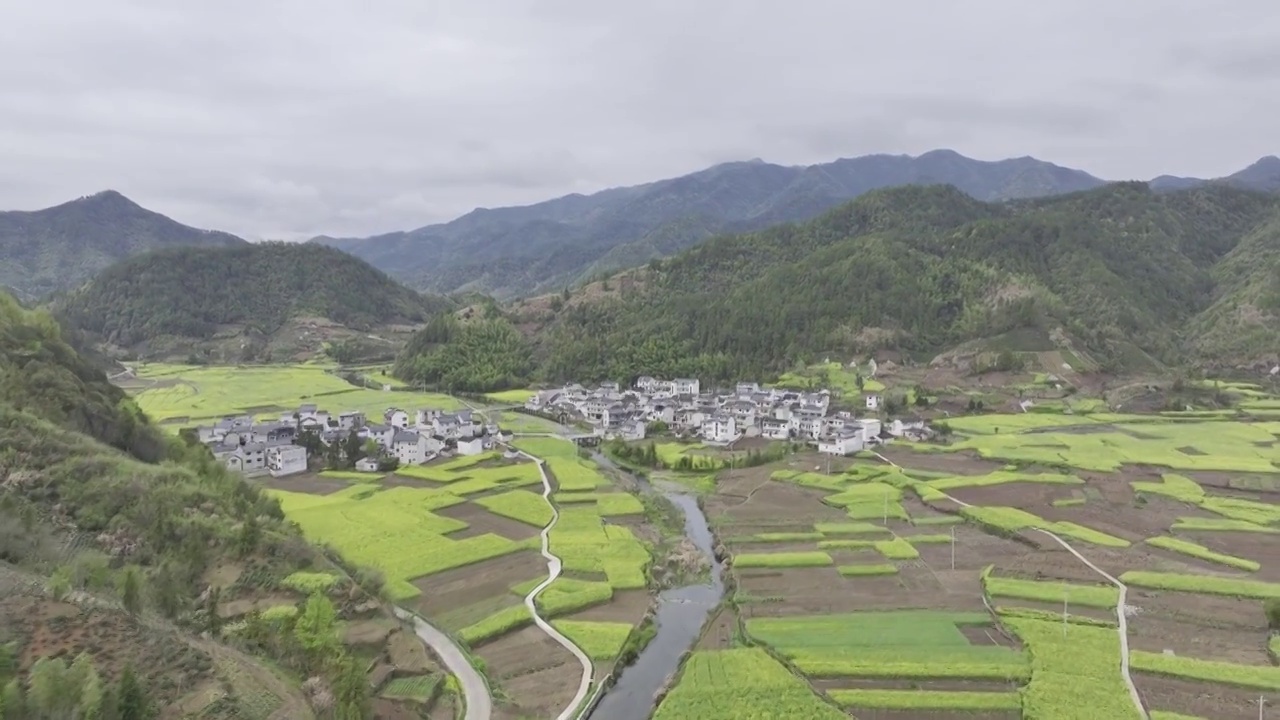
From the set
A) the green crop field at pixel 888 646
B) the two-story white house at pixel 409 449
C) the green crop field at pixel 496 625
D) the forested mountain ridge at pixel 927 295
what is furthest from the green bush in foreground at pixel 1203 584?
the forested mountain ridge at pixel 927 295

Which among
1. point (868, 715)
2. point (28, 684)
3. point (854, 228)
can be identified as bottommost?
point (868, 715)

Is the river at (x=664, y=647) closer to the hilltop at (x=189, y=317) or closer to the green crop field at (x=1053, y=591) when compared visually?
the green crop field at (x=1053, y=591)

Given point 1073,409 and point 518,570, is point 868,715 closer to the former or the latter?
point 518,570

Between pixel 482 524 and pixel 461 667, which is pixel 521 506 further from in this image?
pixel 461 667

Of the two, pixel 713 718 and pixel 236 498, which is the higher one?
pixel 236 498

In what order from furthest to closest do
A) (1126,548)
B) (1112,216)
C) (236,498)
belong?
(1112,216)
(1126,548)
(236,498)

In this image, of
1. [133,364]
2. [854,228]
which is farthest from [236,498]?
[854,228]

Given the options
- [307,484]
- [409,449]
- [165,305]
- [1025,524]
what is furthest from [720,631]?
[165,305]
